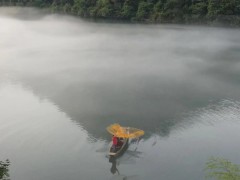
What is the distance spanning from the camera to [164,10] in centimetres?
10306

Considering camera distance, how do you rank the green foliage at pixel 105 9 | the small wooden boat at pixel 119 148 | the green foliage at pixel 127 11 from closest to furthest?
the small wooden boat at pixel 119 148
the green foliage at pixel 127 11
the green foliage at pixel 105 9

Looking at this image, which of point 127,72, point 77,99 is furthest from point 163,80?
point 77,99

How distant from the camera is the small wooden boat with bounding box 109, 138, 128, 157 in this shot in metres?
34.4

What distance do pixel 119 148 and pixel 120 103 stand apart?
41.9 ft

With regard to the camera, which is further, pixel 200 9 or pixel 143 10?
pixel 143 10

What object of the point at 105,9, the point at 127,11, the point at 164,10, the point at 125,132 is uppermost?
the point at 164,10

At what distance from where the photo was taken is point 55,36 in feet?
309

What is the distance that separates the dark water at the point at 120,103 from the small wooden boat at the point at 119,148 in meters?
0.58

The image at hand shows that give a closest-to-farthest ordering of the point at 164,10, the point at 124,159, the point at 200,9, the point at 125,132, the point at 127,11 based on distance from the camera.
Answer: the point at 124,159
the point at 125,132
the point at 200,9
the point at 164,10
the point at 127,11

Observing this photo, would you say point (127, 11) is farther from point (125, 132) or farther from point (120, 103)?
point (125, 132)

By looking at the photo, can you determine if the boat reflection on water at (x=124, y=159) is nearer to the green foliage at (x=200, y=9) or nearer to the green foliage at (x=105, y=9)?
the green foliage at (x=200, y=9)

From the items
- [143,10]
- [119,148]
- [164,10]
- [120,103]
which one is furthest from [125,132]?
[143,10]

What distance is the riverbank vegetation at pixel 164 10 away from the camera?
9656cm

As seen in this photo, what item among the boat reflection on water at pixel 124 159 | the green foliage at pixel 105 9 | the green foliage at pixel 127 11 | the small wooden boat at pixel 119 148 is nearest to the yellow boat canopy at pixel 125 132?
the small wooden boat at pixel 119 148
